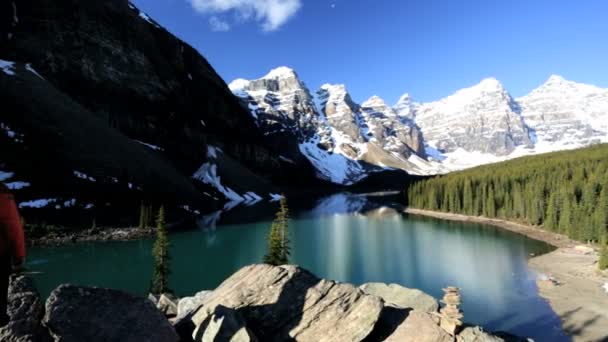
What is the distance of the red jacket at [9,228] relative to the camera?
6.82m

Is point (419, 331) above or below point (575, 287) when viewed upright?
above

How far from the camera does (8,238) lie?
694 centimetres

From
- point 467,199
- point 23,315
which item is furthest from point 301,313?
point 467,199

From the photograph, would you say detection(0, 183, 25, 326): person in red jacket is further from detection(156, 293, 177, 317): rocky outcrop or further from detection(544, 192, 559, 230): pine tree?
detection(544, 192, 559, 230): pine tree

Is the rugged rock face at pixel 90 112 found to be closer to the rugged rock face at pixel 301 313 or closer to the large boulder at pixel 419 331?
the rugged rock face at pixel 301 313

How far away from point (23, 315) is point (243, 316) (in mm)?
7009

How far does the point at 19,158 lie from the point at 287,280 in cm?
10769

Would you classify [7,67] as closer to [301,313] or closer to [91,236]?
[91,236]

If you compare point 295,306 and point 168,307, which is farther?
point 168,307

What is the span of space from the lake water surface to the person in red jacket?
3870 centimetres

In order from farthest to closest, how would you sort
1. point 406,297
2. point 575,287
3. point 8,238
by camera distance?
point 575,287, point 406,297, point 8,238

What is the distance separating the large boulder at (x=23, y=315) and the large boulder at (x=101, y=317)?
262 millimetres

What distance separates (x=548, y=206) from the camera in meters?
96.0

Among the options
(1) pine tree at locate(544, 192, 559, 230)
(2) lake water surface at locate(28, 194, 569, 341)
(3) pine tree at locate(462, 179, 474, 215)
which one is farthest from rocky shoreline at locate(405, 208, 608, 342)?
(3) pine tree at locate(462, 179, 474, 215)
